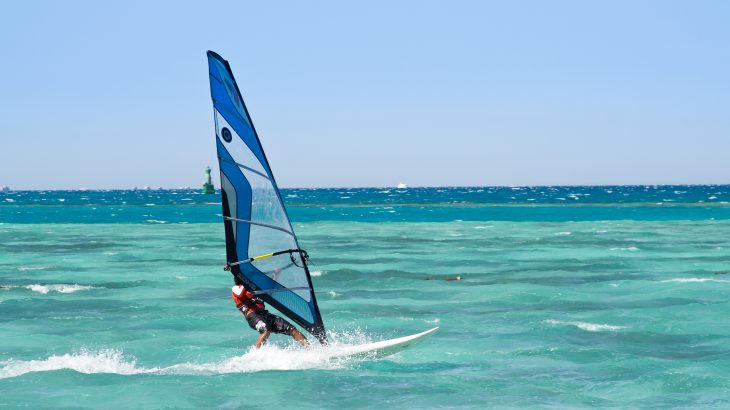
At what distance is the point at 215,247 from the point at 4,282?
18.7 metres

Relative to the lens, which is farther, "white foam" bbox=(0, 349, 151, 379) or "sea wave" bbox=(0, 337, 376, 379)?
"white foam" bbox=(0, 349, 151, 379)

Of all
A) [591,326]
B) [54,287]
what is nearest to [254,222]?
[591,326]

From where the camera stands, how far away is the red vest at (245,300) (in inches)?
557

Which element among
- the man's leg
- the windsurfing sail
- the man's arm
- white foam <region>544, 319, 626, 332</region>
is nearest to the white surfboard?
the man's leg

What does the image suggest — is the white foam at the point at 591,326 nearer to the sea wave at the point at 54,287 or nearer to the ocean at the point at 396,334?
the ocean at the point at 396,334

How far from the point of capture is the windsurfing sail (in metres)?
13.4

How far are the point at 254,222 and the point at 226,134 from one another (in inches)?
54.4

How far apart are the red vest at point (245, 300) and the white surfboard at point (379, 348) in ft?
6.72

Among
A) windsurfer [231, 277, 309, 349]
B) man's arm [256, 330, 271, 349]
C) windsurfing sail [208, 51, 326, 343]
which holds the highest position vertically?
windsurfing sail [208, 51, 326, 343]

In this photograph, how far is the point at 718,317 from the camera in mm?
20719

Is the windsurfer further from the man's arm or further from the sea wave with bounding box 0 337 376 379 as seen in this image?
the sea wave with bounding box 0 337 376 379

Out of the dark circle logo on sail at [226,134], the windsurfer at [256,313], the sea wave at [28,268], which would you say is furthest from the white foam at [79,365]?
the sea wave at [28,268]

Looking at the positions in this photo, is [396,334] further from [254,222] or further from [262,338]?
[254,222]

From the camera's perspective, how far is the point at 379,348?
15672 millimetres
